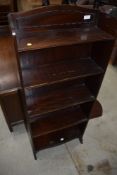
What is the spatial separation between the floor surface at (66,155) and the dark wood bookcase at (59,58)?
28 centimetres

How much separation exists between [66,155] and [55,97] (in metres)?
0.77

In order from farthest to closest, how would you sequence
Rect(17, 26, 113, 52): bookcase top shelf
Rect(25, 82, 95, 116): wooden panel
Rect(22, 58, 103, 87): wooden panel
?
Rect(25, 82, 95, 116): wooden panel
Rect(22, 58, 103, 87): wooden panel
Rect(17, 26, 113, 52): bookcase top shelf

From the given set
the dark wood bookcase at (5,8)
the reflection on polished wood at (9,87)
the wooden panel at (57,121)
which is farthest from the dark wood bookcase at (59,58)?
the dark wood bookcase at (5,8)

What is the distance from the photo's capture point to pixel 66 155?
5.19 feet

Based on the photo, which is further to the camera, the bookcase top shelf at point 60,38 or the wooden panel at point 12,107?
the wooden panel at point 12,107

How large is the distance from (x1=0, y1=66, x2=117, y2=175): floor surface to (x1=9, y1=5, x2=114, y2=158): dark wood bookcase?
0.28 metres

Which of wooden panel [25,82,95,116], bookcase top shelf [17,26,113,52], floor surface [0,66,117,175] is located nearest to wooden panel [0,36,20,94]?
wooden panel [25,82,95,116]

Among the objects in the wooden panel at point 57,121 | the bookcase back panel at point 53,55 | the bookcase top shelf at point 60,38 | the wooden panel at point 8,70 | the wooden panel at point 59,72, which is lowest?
the wooden panel at point 57,121

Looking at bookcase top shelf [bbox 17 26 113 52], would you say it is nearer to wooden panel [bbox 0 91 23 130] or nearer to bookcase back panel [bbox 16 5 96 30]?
bookcase back panel [bbox 16 5 96 30]

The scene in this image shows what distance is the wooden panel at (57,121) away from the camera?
1.32 meters

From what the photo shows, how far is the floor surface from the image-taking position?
4.84 feet

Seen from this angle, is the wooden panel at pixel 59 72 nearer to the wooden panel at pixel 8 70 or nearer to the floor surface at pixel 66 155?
the wooden panel at pixel 8 70

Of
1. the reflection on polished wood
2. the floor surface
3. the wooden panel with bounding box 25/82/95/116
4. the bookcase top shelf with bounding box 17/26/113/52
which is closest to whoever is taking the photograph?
the bookcase top shelf with bounding box 17/26/113/52

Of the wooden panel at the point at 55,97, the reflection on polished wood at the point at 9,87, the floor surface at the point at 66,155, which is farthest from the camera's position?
the floor surface at the point at 66,155
